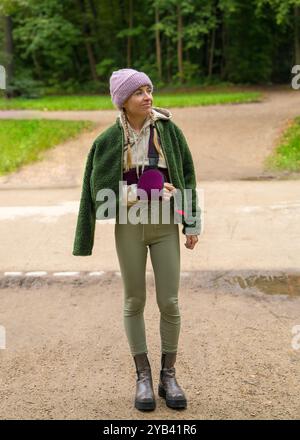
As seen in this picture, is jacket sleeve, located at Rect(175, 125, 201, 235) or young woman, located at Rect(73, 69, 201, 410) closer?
young woman, located at Rect(73, 69, 201, 410)

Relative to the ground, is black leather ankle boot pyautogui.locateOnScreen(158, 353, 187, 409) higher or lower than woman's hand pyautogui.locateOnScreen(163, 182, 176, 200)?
lower

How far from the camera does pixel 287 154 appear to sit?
11398 millimetres

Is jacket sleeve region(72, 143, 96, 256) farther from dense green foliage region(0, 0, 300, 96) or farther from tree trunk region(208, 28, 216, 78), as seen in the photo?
tree trunk region(208, 28, 216, 78)

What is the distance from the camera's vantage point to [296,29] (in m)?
25.6

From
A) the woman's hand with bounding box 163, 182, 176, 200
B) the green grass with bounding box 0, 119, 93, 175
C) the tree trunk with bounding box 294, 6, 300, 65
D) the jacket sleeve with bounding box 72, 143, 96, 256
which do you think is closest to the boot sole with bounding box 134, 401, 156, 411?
the jacket sleeve with bounding box 72, 143, 96, 256

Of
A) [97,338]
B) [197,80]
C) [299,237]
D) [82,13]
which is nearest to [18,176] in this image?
[299,237]

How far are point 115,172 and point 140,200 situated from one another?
0.18 metres

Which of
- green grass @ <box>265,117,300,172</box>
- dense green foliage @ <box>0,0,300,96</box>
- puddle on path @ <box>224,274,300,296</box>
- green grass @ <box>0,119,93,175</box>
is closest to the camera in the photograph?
puddle on path @ <box>224,274,300,296</box>

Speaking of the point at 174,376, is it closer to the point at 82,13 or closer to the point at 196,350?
the point at 196,350

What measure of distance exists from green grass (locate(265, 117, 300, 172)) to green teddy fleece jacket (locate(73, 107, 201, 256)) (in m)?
7.09

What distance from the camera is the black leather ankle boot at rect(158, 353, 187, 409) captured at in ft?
11.2

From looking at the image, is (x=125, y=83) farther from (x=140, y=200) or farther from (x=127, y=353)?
(x=127, y=353)

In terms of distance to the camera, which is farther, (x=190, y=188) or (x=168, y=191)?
(x=190, y=188)

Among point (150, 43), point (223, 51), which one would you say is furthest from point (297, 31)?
point (150, 43)
